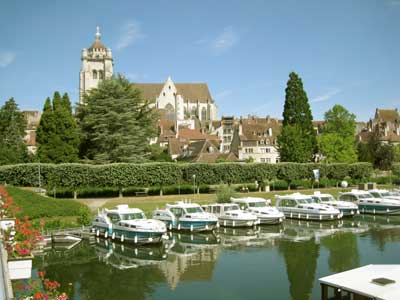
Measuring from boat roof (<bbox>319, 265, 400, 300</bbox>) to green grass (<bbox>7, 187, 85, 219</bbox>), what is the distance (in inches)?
1058

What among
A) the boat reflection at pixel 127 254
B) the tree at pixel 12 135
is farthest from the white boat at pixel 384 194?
the tree at pixel 12 135

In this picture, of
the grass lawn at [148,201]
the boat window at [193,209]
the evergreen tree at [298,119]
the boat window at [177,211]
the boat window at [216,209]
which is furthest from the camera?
the evergreen tree at [298,119]

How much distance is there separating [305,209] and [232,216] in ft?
26.4

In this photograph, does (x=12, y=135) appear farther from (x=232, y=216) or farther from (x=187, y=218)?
(x=232, y=216)

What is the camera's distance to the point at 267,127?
9725 cm

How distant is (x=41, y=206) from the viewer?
35500mm

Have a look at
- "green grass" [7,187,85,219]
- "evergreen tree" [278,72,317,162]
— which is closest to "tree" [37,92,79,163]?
"green grass" [7,187,85,219]

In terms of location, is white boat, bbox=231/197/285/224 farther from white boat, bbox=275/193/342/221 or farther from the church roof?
the church roof

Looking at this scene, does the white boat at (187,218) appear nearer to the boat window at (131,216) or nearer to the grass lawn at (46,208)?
the boat window at (131,216)

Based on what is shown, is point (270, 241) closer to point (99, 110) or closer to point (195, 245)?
point (195, 245)

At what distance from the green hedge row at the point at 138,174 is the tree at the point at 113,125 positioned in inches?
193

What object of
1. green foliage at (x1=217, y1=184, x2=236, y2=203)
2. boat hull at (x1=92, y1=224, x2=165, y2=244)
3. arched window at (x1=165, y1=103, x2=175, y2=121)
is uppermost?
arched window at (x1=165, y1=103, x2=175, y2=121)

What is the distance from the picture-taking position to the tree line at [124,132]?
5294cm

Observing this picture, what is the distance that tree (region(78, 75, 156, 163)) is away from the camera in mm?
51906
